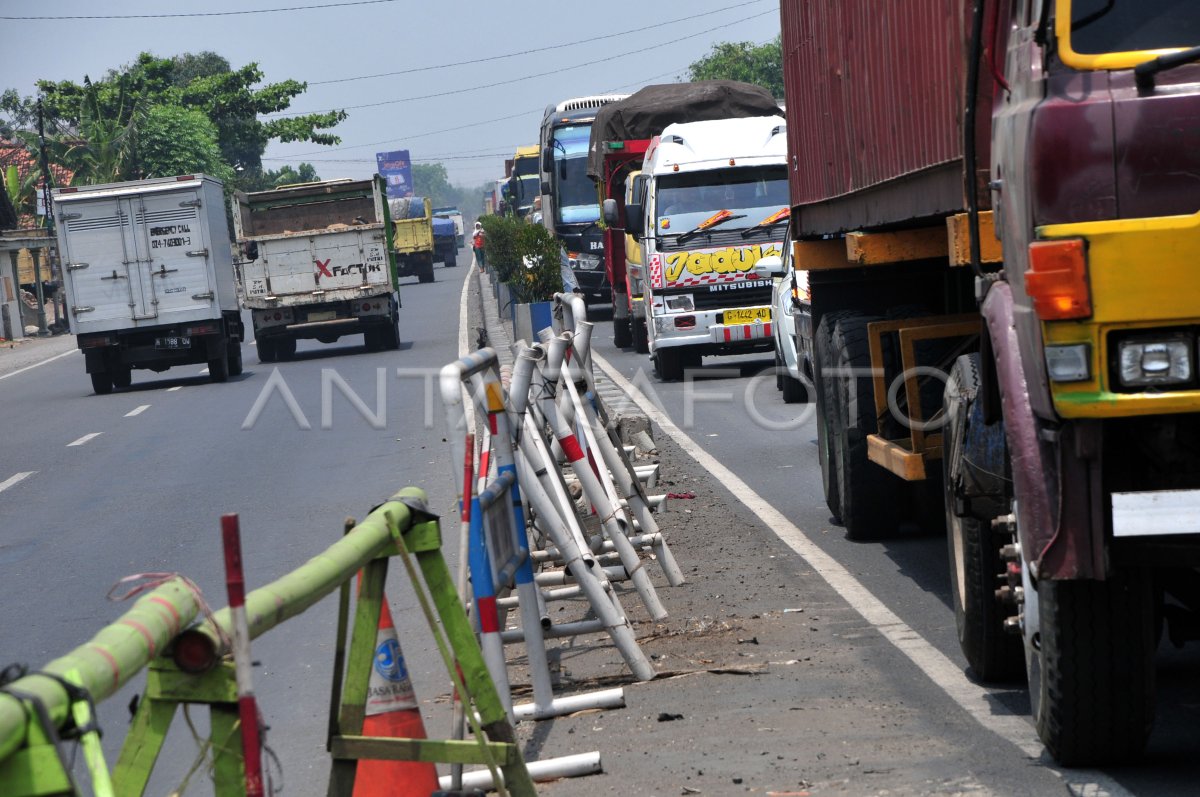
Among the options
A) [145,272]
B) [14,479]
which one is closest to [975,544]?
[14,479]

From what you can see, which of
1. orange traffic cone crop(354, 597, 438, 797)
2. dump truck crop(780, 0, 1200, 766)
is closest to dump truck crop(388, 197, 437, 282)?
dump truck crop(780, 0, 1200, 766)

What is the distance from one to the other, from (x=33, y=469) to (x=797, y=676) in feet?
39.5

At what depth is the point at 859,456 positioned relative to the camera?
29.8 ft

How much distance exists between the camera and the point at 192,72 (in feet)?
336

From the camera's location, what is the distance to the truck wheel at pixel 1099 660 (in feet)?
15.4

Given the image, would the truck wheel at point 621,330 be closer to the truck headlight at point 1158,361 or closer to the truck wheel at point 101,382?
the truck wheel at point 101,382

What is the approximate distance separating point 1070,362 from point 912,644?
9.14 feet

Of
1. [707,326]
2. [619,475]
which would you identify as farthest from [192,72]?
[619,475]

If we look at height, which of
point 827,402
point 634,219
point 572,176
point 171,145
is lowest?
point 827,402

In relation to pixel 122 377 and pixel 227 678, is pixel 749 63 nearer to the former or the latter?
pixel 122 377

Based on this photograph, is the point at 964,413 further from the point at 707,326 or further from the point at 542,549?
the point at 707,326

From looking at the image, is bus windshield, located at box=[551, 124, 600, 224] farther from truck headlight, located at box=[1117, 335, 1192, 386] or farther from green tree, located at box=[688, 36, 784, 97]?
green tree, located at box=[688, 36, 784, 97]

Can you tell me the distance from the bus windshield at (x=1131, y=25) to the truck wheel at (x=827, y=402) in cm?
511

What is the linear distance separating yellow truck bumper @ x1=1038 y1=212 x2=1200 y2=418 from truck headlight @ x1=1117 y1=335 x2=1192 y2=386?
2 cm
